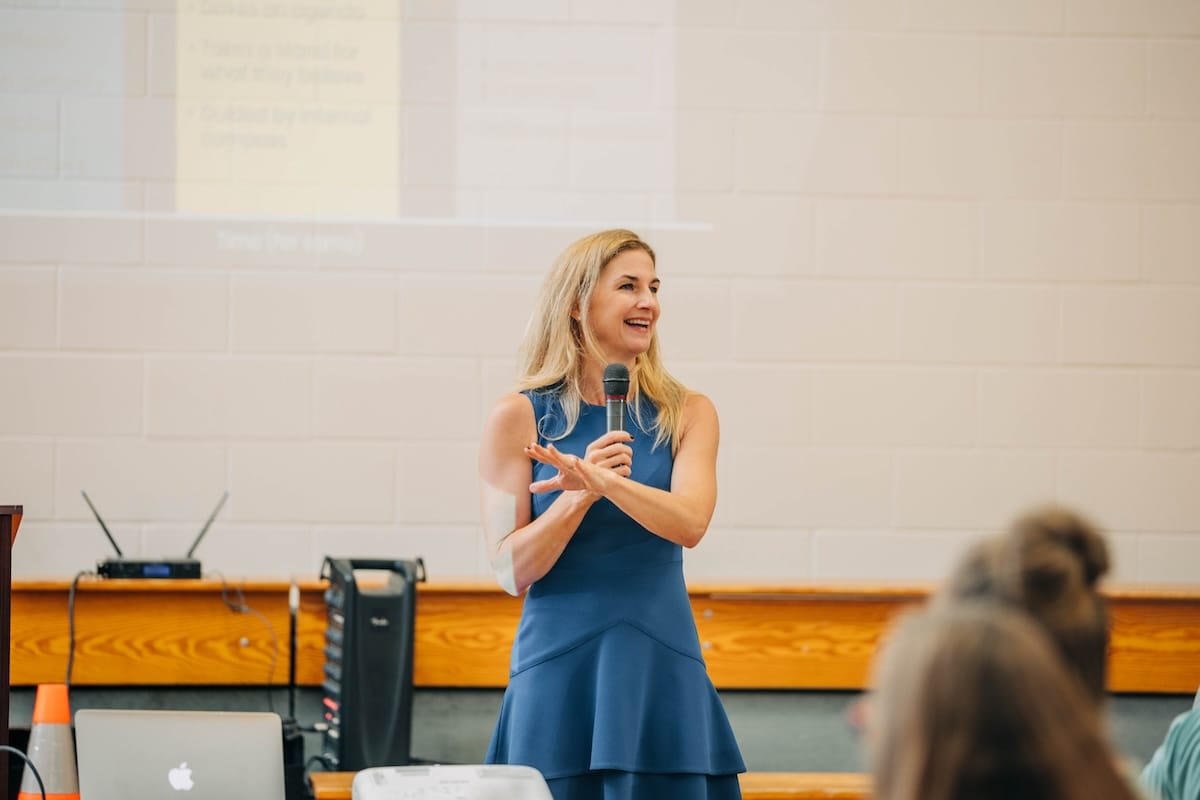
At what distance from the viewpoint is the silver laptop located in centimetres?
171

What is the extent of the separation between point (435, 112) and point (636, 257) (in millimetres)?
1586

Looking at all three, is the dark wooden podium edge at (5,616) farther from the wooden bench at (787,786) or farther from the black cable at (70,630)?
the black cable at (70,630)

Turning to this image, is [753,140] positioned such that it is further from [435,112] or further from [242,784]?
[242,784]

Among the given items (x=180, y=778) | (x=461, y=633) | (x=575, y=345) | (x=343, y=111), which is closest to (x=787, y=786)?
(x=461, y=633)

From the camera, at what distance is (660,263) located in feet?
11.8

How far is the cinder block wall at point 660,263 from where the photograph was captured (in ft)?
11.4

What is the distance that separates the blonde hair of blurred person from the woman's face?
147cm

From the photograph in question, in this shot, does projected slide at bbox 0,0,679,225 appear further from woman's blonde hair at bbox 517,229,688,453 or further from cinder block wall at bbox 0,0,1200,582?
woman's blonde hair at bbox 517,229,688,453

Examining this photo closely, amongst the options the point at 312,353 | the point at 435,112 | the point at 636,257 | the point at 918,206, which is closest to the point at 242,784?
the point at 636,257

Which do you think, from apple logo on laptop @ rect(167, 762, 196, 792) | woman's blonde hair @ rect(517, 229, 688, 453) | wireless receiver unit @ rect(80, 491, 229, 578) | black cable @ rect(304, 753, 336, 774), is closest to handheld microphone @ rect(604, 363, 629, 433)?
woman's blonde hair @ rect(517, 229, 688, 453)

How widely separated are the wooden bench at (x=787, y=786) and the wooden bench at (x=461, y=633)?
269 mm

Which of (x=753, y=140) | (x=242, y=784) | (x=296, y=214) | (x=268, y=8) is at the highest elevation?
(x=268, y=8)

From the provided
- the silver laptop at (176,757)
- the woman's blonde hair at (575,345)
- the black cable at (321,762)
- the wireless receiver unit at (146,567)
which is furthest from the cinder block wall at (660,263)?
the silver laptop at (176,757)

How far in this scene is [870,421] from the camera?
3.63 meters
